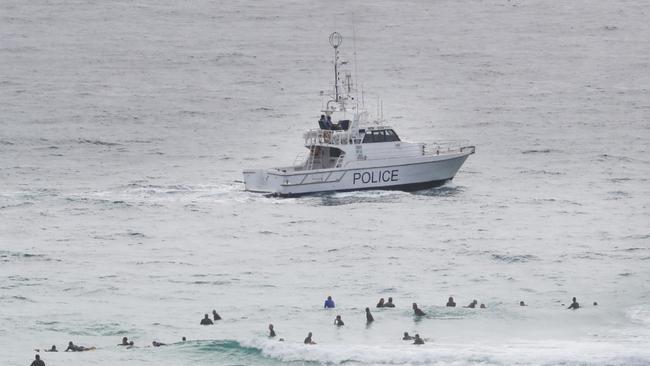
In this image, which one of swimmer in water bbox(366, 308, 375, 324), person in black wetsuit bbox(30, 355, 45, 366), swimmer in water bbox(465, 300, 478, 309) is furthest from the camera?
swimmer in water bbox(465, 300, 478, 309)

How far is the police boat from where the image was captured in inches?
3910

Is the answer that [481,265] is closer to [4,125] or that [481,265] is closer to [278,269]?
[278,269]

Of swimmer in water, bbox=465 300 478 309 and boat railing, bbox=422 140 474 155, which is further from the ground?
boat railing, bbox=422 140 474 155

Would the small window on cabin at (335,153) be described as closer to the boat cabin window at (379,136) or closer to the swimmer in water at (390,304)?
the boat cabin window at (379,136)

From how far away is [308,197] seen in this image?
99875 mm

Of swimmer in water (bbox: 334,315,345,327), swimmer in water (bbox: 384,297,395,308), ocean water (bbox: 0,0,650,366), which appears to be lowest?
swimmer in water (bbox: 334,315,345,327)

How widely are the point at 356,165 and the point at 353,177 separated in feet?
3.04

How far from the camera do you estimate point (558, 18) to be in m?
180

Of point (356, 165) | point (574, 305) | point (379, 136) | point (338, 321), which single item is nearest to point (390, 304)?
point (338, 321)

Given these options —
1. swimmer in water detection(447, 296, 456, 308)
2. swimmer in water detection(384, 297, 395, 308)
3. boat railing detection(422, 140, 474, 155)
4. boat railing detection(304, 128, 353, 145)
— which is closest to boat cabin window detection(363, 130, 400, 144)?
boat railing detection(304, 128, 353, 145)

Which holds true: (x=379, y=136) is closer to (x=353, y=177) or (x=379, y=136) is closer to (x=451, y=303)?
(x=353, y=177)

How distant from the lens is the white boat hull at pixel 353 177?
9912cm

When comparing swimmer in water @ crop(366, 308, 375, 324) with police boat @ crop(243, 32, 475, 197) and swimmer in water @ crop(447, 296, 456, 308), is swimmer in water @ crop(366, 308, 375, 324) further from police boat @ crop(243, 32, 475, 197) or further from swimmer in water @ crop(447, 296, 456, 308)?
police boat @ crop(243, 32, 475, 197)

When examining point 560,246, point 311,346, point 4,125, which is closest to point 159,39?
point 4,125
